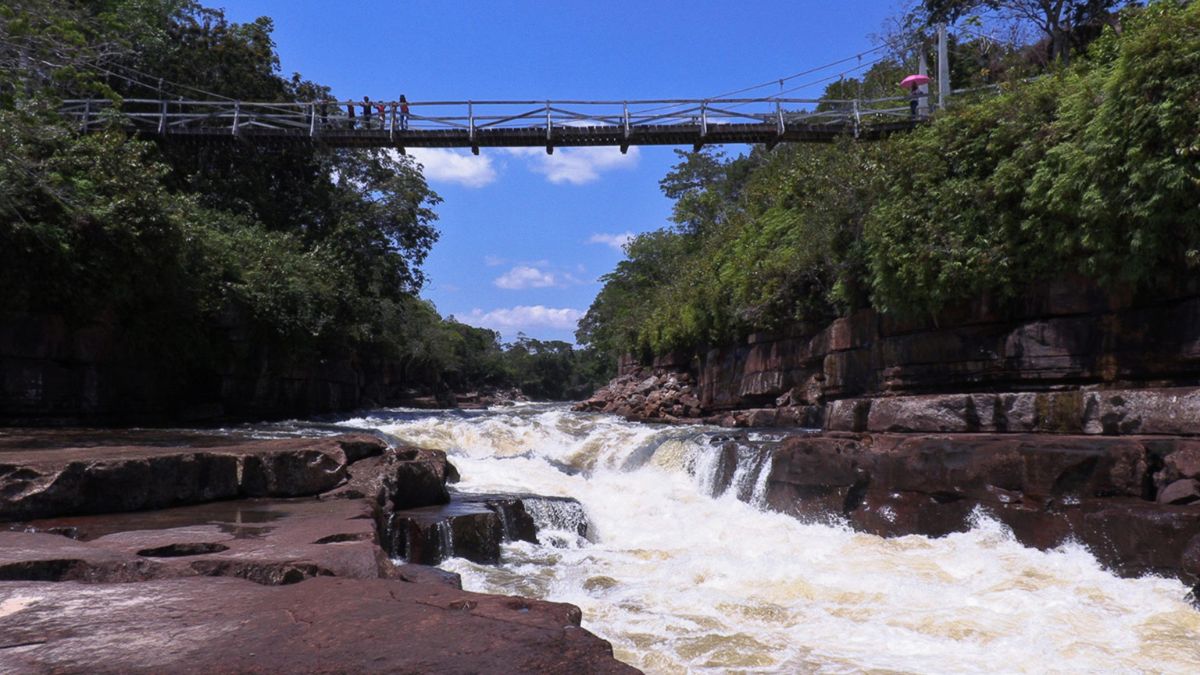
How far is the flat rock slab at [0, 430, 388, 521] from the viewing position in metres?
7.16

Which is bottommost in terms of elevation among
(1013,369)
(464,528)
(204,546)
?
(464,528)

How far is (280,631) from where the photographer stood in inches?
139

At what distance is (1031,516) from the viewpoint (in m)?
8.60

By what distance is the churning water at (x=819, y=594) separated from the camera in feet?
19.0

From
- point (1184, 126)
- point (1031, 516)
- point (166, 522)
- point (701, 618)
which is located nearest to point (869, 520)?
point (1031, 516)

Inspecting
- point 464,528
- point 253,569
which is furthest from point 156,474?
point 253,569

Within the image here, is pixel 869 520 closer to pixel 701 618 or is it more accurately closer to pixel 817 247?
pixel 701 618

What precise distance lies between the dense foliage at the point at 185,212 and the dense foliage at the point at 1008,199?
11100mm

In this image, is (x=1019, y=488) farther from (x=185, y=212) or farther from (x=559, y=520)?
(x=185, y=212)

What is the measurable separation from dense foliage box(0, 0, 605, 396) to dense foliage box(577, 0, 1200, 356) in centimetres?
1110

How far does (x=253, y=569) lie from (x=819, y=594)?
16.2 ft

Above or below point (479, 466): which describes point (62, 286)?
above

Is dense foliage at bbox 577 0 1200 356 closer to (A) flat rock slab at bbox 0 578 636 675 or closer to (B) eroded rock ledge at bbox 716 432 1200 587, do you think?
(B) eroded rock ledge at bbox 716 432 1200 587

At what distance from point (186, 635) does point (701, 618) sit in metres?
4.31
